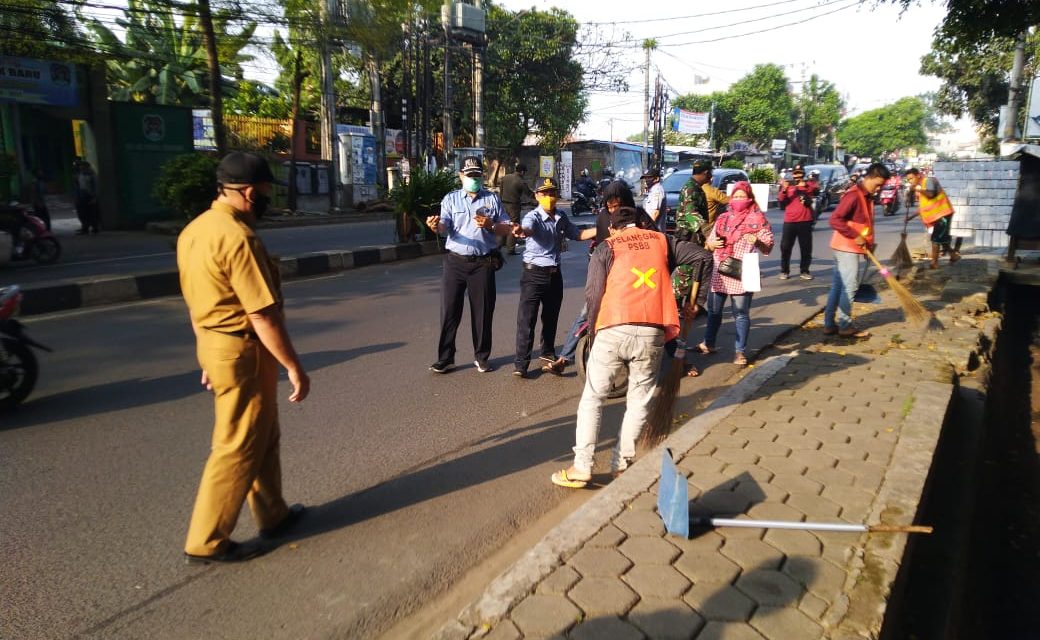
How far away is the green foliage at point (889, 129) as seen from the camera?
7461cm

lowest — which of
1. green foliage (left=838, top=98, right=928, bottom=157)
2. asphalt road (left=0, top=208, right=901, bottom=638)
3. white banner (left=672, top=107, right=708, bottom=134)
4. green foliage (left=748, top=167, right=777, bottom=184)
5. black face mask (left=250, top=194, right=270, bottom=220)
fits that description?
asphalt road (left=0, top=208, right=901, bottom=638)

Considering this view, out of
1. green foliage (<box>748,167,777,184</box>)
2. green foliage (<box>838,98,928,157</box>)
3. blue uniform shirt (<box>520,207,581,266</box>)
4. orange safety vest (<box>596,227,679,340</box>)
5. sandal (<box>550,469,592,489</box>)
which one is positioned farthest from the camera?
green foliage (<box>838,98,928,157</box>)

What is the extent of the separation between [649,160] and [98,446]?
3658 centimetres

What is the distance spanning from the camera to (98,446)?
13.5 ft

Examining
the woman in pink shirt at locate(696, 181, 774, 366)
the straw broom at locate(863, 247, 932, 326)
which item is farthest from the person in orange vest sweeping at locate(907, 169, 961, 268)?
the woman in pink shirt at locate(696, 181, 774, 366)

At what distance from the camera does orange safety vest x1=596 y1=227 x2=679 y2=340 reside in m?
3.47

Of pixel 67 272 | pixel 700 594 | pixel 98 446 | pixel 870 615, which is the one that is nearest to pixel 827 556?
pixel 870 615

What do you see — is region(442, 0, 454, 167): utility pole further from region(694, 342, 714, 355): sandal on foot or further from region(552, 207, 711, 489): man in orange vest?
region(552, 207, 711, 489): man in orange vest

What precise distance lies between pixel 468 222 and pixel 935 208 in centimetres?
942

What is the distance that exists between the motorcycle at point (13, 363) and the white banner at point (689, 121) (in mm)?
49894

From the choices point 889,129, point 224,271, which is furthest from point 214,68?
point 889,129

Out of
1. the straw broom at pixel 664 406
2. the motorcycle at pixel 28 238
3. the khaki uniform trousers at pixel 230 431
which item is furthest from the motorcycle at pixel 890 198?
the khaki uniform trousers at pixel 230 431

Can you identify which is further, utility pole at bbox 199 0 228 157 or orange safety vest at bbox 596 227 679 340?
utility pole at bbox 199 0 228 157

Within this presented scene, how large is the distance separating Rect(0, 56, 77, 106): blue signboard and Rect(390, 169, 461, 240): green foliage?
8200 mm
